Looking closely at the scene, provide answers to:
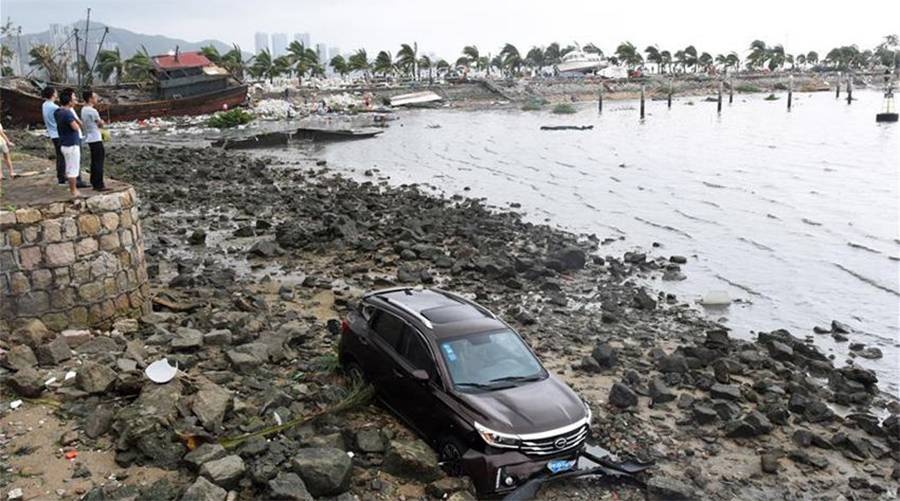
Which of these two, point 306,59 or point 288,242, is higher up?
point 306,59

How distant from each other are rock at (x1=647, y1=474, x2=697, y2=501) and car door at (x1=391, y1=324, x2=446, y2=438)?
2828 millimetres

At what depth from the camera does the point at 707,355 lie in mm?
14703

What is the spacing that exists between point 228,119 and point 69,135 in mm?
58560

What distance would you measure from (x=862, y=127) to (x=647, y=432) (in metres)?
74.2

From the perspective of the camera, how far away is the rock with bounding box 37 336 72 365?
1107cm

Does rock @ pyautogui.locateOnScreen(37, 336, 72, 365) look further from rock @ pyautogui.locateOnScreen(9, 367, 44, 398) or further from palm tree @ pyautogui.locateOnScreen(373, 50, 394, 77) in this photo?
palm tree @ pyautogui.locateOnScreen(373, 50, 394, 77)

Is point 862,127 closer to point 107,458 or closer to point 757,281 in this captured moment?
point 757,281

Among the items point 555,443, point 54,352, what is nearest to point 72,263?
point 54,352

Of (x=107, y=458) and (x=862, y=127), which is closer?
(x=107, y=458)

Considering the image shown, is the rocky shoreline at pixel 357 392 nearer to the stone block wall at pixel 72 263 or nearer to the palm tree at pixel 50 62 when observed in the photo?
the stone block wall at pixel 72 263

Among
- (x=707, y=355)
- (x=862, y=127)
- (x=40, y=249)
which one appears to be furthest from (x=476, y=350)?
(x=862, y=127)

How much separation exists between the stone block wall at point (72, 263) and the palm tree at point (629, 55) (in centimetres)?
18873

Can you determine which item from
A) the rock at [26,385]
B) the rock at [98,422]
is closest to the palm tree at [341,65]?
the rock at [26,385]

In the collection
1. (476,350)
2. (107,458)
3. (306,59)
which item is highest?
(306,59)
